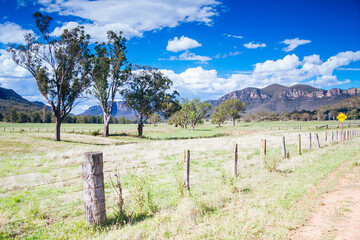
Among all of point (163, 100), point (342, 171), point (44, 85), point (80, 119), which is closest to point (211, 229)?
point (342, 171)

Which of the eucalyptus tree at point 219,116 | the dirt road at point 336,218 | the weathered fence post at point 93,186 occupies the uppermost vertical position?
the eucalyptus tree at point 219,116

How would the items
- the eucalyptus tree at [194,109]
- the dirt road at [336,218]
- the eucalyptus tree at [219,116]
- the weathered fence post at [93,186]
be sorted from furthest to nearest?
the eucalyptus tree at [219,116], the eucalyptus tree at [194,109], the dirt road at [336,218], the weathered fence post at [93,186]

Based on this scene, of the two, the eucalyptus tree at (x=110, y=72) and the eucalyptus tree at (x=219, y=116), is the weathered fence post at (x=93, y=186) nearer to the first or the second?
the eucalyptus tree at (x=110, y=72)

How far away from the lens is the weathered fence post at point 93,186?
462cm

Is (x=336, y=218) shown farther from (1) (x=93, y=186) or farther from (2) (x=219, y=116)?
(2) (x=219, y=116)

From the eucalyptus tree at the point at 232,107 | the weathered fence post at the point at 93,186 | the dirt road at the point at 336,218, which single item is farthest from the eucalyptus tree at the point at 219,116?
the weathered fence post at the point at 93,186

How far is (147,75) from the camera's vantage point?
149 feet

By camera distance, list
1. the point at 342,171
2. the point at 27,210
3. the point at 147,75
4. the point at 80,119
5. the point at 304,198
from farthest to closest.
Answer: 1. the point at 80,119
2. the point at 147,75
3. the point at 342,171
4. the point at 304,198
5. the point at 27,210

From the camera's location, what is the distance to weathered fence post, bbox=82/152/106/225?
4621mm

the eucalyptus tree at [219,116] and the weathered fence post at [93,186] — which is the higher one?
the eucalyptus tree at [219,116]

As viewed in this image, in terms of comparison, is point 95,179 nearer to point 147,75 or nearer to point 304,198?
point 304,198

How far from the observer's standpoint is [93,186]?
182 inches

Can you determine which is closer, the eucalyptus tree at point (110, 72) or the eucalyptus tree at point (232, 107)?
the eucalyptus tree at point (110, 72)

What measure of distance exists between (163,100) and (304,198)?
134 ft
